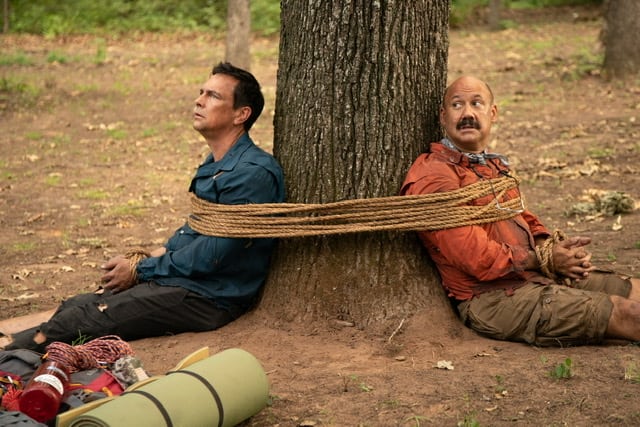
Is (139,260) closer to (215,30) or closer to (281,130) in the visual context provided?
(281,130)

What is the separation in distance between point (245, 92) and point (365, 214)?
107 centimetres

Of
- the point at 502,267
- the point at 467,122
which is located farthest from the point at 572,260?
the point at 467,122

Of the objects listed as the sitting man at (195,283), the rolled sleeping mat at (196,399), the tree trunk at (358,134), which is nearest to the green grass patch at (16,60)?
the sitting man at (195,283)

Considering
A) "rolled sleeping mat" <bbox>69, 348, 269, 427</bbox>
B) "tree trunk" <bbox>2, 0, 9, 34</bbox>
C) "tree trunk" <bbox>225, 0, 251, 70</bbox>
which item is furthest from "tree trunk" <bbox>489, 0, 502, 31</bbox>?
"rolled sleeping mat" <bbox>69, 348, 269, 427</bbox>

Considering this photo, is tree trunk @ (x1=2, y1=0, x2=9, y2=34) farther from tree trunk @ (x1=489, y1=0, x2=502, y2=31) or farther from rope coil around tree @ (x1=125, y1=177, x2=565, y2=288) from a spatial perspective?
rope coil around tree @ (x1=125, y1=177, x2=565, y2=288)

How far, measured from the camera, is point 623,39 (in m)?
12.9

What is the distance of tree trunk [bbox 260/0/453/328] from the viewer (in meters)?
4.45

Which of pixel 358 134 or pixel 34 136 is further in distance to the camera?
pixel 34 136

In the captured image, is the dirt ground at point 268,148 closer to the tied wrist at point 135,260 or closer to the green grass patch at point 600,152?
the green grass patch at point 600,152

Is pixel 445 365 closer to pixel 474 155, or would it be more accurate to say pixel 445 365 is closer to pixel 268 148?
pixel 474 155

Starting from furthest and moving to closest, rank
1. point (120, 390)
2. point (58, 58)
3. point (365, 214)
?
point (58, 58)
point (365, 214)
point (120, 390)

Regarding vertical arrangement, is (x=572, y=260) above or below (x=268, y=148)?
above

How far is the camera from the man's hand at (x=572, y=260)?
14.6 ft

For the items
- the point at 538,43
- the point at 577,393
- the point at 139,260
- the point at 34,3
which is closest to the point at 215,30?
the point at 34,3
